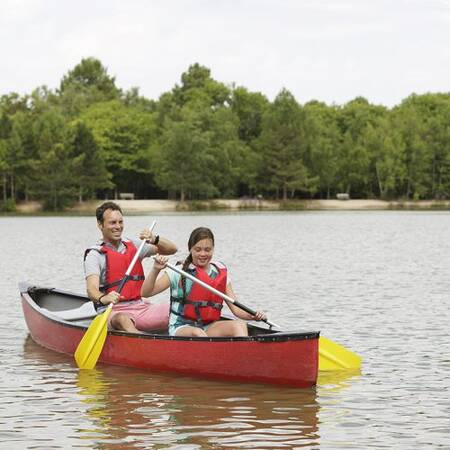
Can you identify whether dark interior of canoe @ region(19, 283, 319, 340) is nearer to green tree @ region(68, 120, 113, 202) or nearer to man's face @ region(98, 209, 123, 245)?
man's face @ region(98, 209, 123, 245)

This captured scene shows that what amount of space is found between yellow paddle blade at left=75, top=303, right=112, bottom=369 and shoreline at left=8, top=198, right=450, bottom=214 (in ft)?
253

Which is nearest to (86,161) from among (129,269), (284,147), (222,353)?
(284,147)

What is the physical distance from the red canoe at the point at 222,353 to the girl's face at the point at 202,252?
84 cm

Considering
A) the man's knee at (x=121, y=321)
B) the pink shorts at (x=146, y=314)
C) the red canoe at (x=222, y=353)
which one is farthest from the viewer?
the pink shorts at (x=146, y=314)

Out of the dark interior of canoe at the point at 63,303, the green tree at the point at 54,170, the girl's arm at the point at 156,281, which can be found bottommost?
the dark interior of canoe at the point at 63,303

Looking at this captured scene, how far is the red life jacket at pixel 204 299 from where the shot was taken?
35.2 feet

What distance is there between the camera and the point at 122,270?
11562 millimetres

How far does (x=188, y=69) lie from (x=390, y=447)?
116 metres

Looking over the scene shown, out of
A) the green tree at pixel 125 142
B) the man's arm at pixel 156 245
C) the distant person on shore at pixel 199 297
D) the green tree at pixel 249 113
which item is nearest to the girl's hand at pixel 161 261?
the distant person on shore at pixel 199 297

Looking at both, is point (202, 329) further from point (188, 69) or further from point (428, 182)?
point (188, 69)

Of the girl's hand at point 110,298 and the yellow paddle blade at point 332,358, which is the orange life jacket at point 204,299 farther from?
the yellow paddle blade at point 332,358

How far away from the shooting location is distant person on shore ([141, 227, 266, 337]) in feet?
34.8

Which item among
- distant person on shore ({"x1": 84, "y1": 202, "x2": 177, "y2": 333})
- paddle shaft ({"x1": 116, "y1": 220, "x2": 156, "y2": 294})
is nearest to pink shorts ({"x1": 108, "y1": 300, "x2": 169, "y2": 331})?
distant person on shore ({"x1": 84, "y1": 202, "x2": 177, "y2": 333})

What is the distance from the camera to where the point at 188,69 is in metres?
123
